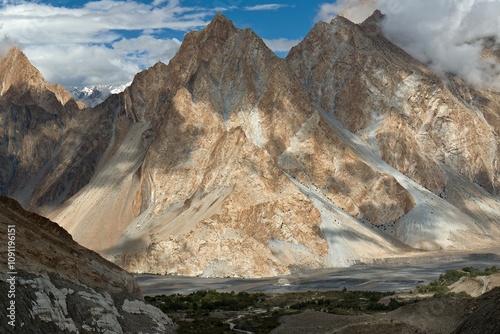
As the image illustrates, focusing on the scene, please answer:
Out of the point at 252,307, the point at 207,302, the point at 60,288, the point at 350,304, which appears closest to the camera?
the point at 60,288

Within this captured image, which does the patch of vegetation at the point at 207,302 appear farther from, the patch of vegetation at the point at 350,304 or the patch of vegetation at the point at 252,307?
the patch of vegetation at the point at 350,304

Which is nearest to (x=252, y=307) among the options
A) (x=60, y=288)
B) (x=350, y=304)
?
(x=350, y=304)

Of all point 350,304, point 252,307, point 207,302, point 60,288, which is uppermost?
point 60,288

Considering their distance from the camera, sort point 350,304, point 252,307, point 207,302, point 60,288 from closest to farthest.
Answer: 1. point 60,288
2. point 252,307
3. point 350,304
4. point 207,302

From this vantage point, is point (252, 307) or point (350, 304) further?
point (350, 304)

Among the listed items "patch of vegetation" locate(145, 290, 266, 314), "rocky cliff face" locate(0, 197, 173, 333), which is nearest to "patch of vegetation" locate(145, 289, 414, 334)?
"patch of vegetation" locate(145, 290, 266, 314)

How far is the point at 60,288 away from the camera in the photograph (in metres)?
49.8

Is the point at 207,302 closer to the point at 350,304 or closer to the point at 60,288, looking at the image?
the point at 350,304

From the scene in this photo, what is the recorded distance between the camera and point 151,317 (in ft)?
204

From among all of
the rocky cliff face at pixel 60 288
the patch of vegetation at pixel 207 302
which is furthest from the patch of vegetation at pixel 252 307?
the rocky cliff face at pixel 60 288

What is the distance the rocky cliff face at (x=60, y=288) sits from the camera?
149 feet

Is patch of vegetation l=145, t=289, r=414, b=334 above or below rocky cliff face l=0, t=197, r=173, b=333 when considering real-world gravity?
below

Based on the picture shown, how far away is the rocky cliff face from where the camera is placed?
45.4 meters

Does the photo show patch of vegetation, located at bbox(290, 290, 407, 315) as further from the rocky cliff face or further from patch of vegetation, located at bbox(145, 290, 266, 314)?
the rocky cliff face
